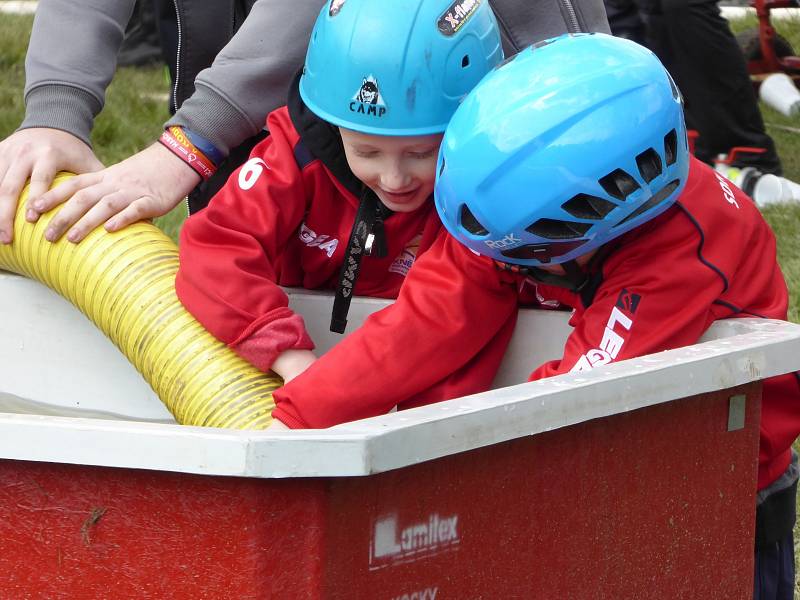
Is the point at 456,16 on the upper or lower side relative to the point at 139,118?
upper

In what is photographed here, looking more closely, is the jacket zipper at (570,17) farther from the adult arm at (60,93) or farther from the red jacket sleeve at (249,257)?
the adult arm at (60,93)

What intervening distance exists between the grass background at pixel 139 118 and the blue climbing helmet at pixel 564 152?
264 cm

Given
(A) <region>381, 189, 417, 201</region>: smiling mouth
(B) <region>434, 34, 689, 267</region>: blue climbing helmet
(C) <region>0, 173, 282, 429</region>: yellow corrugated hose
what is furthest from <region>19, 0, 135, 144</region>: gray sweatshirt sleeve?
(B) <region>434, 34, 689, 267</region>: blue climbing helmet

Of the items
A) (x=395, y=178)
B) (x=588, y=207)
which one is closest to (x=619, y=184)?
(x=588, y=207)

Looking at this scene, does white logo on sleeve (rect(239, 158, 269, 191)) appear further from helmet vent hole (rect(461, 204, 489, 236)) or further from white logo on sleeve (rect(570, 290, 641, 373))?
white logo on sleeve (rect(570, 290, 641, 373))

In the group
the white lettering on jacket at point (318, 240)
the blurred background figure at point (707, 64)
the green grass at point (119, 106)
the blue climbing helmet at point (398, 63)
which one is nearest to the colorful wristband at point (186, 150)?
the white lettering on jacket at point (318, 240)

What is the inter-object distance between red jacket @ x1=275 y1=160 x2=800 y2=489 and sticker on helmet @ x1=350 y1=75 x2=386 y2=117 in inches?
12.0

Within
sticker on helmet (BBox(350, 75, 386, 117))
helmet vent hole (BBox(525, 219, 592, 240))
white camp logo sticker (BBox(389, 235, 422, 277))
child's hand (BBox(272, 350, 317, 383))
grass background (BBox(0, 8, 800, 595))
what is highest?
sticker on helmet (BBox(350, 75, 386, 117))

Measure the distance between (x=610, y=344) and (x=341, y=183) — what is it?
70 cm

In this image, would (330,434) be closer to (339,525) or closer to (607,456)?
(339,525)

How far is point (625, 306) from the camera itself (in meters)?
2.14

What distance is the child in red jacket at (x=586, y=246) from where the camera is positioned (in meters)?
2.00

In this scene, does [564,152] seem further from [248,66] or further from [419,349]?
[248,66]

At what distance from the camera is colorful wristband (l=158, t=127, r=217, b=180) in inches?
108
